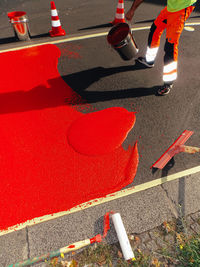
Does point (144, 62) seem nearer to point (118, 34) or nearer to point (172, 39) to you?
point (118, 34)

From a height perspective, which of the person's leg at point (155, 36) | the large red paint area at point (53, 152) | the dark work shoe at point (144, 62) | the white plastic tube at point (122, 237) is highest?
the person's leg at point (155, 36)

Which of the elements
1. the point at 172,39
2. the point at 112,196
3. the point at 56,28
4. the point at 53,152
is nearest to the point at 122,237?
the point at 112,196

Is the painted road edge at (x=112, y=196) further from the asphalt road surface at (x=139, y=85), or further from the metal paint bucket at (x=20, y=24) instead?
the metal paint bucket at (x=20, y=24)

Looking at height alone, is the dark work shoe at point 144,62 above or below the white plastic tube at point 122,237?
above

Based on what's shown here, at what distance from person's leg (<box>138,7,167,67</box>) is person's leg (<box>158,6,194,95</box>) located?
271 millimetres

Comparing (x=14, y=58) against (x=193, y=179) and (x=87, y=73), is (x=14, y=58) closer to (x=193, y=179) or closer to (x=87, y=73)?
(x=87, y=73)

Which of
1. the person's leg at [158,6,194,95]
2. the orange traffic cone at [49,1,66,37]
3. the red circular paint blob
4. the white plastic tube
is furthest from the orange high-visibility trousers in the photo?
the orange traffic cone at [49,1,66,37]

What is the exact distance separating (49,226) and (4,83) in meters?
2.94

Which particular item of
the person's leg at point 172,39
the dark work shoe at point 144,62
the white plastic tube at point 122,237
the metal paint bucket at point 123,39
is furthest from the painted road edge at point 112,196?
the dark work shoe at point 144,62

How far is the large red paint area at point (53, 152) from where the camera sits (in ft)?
8.13

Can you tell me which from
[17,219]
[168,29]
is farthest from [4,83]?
[168,29]

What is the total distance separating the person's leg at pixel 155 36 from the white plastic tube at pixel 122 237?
3149mm

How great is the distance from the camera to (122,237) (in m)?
2.14

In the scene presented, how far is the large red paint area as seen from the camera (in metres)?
2.48
